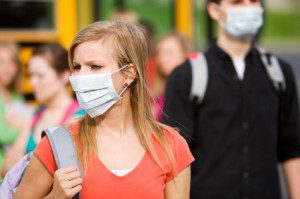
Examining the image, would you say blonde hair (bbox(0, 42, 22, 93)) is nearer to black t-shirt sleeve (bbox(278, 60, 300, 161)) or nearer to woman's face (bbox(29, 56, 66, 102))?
woman's face (bbox(29, 56, 66, 102))

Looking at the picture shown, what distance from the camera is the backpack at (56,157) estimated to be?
2297 millimetres

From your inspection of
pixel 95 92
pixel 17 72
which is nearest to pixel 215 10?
pixel 95 92

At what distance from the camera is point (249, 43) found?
3.60 metres

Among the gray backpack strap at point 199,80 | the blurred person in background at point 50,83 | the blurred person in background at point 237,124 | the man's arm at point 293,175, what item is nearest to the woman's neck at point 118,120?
the blurred person in background at point 237,124

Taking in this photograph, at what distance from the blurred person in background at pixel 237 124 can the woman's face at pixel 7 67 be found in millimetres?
2470

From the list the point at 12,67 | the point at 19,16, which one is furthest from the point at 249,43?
the point at 19,16

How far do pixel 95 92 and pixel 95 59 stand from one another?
0.14 meters

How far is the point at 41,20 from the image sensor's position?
22.5 feet

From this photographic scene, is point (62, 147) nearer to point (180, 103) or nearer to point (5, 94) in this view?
point (180, 103)

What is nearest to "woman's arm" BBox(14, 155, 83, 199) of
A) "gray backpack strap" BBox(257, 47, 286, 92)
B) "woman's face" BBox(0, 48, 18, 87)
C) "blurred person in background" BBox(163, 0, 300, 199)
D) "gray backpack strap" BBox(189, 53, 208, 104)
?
"blurred person in background" BBox(163, 0, 300, 199)

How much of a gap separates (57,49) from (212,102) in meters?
1.35

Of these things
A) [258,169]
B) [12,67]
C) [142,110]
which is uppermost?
[142,110]

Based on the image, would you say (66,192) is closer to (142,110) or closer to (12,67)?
(142,110)

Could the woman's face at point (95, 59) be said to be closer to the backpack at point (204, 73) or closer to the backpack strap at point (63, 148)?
the backpack strap at point (63, 148)
